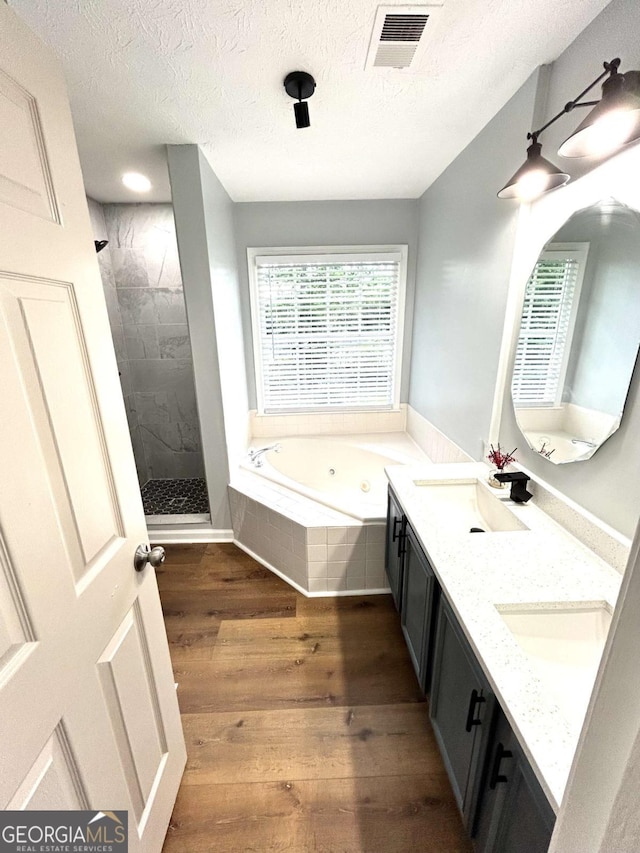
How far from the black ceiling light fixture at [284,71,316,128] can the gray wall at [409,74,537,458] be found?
88cm

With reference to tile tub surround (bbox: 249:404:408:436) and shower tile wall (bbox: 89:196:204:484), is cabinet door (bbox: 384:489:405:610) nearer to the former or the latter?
tile tub surround (bbox: 249:404:408:436)

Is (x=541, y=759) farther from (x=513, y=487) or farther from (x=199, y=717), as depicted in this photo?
(x=199, y=717)

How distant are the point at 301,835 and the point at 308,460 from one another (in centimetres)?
237

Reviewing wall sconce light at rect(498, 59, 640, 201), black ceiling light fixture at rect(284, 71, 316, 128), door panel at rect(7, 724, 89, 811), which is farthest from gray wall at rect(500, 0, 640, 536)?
door panel at rect(7, 724, 89, 811)

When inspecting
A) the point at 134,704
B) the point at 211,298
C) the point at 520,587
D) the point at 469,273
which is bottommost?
the point at 134,704

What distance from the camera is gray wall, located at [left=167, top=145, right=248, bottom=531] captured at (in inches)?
77.1

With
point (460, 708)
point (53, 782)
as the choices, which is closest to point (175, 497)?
point (53, 782)

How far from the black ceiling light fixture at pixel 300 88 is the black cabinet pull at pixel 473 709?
6.76 ft

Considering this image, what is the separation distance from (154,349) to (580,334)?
3119 mm

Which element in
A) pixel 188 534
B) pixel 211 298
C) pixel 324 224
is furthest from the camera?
pixel 324 224

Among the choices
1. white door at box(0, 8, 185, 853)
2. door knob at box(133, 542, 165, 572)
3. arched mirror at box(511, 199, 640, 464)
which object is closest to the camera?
white door at box(0, 8, 185, 853)

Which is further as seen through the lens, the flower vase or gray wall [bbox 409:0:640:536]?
the flower vase

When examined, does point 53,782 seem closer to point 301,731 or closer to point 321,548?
point 301,731

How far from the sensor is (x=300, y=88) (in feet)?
4.49
